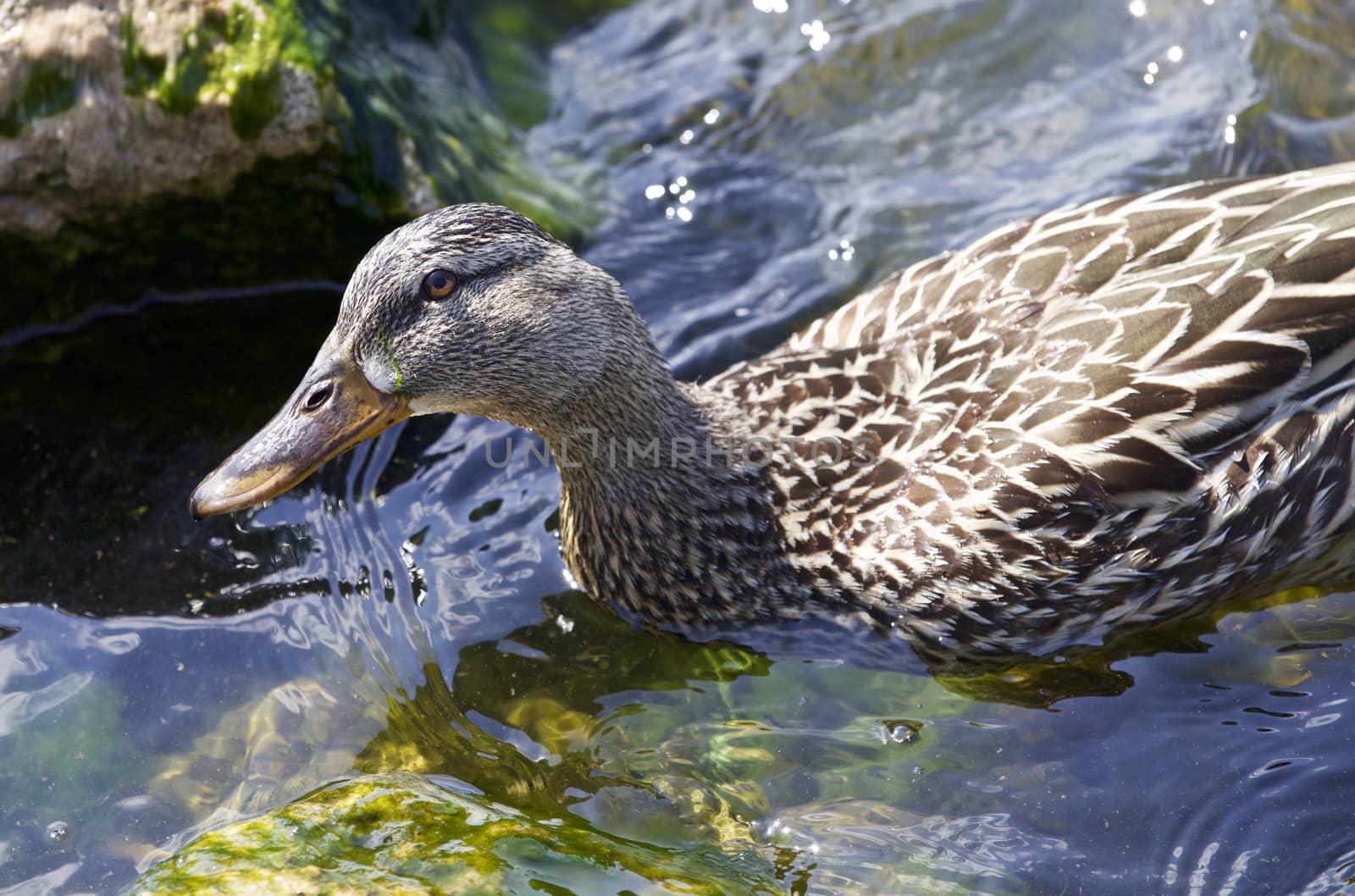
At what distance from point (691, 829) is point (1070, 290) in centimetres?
259

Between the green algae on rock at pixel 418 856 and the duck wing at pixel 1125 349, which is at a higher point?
the duck wing at pixel 1125 349

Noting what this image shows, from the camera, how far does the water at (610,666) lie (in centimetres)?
487

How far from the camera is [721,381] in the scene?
598 centimetres

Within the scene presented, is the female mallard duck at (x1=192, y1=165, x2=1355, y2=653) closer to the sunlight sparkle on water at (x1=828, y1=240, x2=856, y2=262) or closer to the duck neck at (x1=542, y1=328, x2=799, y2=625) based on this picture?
the duck neck at (x1=542, y1=328, x2=799, y2=625)

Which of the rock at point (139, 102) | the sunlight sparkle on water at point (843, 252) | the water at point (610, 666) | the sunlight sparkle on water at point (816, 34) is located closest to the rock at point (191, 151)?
the rock at point (139, 102)

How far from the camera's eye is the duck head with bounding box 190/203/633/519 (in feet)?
16.1

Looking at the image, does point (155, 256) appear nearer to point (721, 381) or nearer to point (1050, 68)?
point (721, 381)

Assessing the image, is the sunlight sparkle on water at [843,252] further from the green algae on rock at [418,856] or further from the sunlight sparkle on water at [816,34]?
the green algae on rock at [418,856]

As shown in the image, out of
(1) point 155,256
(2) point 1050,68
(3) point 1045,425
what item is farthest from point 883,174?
(1) point 155,256

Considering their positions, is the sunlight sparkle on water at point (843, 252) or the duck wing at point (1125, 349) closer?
the duck wing at point (1125, 349)

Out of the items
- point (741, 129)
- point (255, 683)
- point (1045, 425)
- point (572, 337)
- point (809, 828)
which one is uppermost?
point (741, 129)

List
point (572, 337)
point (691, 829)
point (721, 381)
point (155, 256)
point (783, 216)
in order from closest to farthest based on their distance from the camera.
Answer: point (691, 829) < point (572, 337) < point (721, 381) < point (155, 256) < point (783, 216)

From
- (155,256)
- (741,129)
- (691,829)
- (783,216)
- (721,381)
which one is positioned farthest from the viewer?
(741,129)

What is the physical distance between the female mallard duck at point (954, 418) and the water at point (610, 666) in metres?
0.34
